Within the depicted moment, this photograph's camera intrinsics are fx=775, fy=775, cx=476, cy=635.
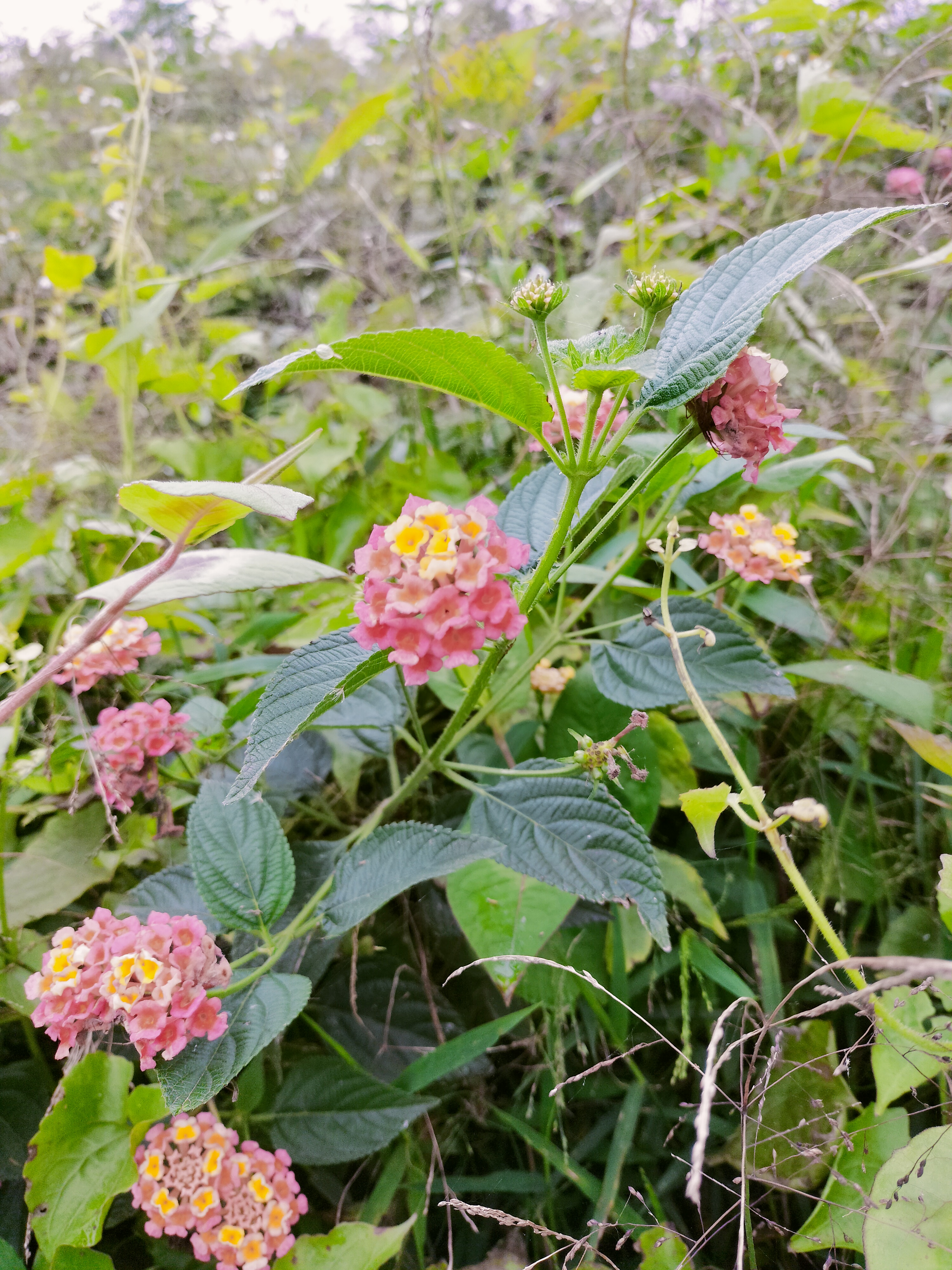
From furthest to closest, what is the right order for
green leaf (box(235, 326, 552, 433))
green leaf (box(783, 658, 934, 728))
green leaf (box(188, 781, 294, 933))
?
1. green leaf (box(783, 658, 934, 728))
2. green leaf (box(188, 781, 294, 933))
3. green leaf (box(235, 326, 552, 433))

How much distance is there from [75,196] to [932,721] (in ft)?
10.0

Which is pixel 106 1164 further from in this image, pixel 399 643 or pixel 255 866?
pixel 399 643

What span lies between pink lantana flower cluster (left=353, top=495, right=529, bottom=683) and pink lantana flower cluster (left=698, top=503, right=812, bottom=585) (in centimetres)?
34

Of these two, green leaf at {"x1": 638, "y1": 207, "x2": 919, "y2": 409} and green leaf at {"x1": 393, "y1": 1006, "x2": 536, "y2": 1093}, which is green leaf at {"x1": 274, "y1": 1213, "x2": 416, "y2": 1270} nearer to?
green leaf at {"x1": 393, "y1": 1006, "x2": 536, "y2": 1093}

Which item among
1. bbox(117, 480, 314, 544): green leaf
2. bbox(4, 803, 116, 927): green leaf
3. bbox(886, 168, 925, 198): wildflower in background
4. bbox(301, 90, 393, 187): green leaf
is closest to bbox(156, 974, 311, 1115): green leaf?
bbox(4, 803, 116, 927): green leaf

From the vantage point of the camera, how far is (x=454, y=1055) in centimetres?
77

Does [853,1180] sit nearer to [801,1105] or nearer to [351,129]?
[801,1105]

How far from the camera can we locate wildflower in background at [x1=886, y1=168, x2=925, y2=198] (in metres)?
1.38

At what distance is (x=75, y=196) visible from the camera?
2.65m

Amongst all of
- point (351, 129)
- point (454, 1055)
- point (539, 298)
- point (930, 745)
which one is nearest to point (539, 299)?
point (539, 298)

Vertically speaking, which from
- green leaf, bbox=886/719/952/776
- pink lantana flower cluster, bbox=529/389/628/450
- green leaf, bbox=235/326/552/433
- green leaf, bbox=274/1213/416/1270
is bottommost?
green leaf, bbox=274/1213/416/1270

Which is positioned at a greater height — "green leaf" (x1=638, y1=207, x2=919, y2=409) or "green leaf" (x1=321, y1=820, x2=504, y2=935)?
"green leaf" (x1=638, y1=207, x2=919, y2=409)

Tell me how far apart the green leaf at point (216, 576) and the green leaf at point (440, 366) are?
20 centimetres

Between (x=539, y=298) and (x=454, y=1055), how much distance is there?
0.69 metres
